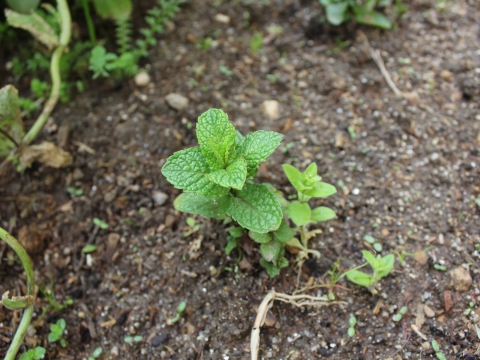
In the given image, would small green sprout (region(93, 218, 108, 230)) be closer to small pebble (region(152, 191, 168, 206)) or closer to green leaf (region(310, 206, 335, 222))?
small pebble (region(152, 191, 168, 206))

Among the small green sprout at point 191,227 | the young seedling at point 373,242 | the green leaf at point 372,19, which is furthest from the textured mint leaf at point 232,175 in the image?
the green leaf at point 372,19

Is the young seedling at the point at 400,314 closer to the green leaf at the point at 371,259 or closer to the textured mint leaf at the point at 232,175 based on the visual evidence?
the green leaf at the point at 371,259

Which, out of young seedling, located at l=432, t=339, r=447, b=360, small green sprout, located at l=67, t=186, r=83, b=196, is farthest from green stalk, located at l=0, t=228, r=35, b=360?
young seedling, located at l=432, t=339, r=447, b=360

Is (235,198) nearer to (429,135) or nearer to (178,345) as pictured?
(178,345)

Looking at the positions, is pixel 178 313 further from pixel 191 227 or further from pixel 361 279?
pixel 361 279

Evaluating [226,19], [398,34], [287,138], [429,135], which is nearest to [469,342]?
[429,135]
